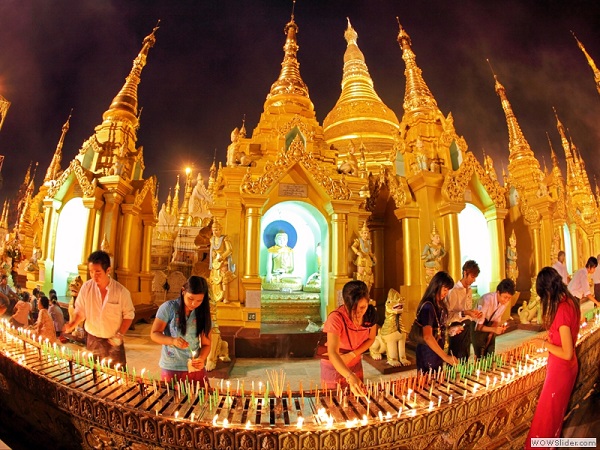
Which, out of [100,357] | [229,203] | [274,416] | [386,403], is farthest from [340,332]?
[229,203]

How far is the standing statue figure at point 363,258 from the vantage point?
7758 millimetres

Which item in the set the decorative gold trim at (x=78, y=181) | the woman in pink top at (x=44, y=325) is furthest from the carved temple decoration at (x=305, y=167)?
the decorative gold trim at (x=78, y=181)

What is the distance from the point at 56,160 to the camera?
53.0ft

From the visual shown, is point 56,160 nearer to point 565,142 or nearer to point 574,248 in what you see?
point 574,248

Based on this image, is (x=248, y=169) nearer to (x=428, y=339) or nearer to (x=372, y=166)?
(x=428, y=339)

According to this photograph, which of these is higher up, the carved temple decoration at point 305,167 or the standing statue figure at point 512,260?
the carved temple decoration at point 305,167

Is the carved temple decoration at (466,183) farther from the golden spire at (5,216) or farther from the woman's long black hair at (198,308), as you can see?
the golden spire at (5,216)

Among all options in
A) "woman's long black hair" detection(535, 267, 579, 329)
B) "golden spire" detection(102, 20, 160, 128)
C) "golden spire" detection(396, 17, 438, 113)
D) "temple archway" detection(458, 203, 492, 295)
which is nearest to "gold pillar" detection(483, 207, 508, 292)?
"temple archway" detection(458, 203, 492, 295)

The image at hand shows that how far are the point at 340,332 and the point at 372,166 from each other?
1194 centimetres

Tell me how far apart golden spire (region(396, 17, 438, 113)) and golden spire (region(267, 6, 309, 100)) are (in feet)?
13.7

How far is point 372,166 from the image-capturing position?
13.8 meters

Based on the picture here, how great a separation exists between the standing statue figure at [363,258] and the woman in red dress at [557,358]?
4999 millimetres

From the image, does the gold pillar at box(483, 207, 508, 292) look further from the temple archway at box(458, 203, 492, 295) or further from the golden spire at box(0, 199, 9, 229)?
the golden spire at box(0, 199, 9, 229)

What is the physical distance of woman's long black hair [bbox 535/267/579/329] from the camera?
2.76 metres
